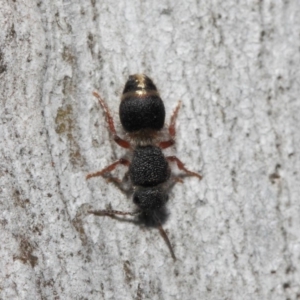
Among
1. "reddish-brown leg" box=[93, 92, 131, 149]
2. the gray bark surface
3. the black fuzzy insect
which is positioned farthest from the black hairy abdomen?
"reddish-brown leg" box=[93, 92, 131, 149]

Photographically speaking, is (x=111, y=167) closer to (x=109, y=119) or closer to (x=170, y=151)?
(x=109, y=119)

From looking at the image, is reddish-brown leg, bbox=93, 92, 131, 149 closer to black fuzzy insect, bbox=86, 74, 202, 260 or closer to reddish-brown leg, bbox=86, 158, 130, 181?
black fuzzy insect, bbox=86, 74, 202, 260

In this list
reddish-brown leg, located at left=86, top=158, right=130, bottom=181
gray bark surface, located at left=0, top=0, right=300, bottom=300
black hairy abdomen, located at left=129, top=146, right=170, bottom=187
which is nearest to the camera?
gray bark surface, located at left=0, top=0, right=300, bottom=300

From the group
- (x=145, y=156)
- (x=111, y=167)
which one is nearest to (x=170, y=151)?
(x=145, y=156)

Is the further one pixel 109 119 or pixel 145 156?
pixel 145 156

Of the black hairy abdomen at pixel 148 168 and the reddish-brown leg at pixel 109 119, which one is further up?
the reddish-brown leg at pixel 109 119

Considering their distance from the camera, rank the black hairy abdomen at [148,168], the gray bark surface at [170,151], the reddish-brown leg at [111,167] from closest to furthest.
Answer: the gray bark surface at [170,151]
the reddish-brown leg at [111,167]
the black hairy abdomen at [148,168]

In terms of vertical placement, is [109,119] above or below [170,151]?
above

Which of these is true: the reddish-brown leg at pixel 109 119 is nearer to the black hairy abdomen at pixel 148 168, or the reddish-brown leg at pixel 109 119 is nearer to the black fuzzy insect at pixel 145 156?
the black fuzzy insect at pixel 145 156

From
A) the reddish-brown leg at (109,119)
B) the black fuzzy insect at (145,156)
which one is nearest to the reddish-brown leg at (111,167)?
the black fuzzy insect at (145,156)
